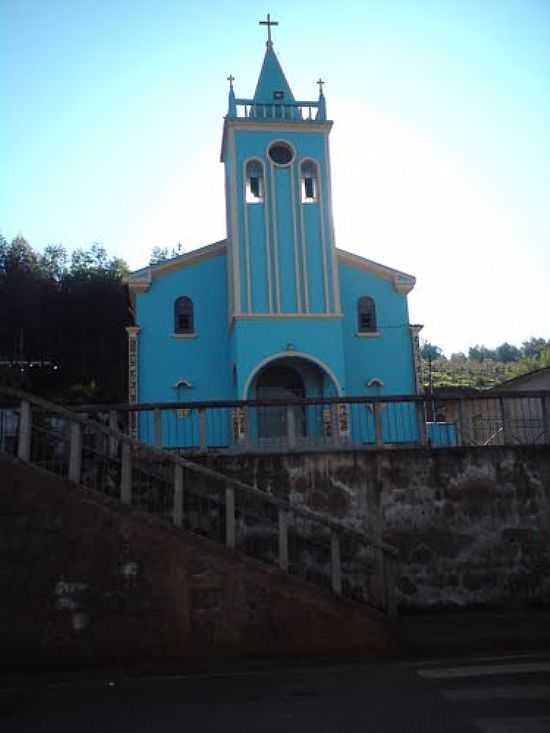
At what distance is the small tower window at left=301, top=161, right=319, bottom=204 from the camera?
2341 cm

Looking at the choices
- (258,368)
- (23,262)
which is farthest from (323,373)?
(23,262)

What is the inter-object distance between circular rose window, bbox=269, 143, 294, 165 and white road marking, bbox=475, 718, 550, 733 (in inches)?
781

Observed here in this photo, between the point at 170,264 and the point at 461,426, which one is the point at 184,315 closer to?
the point at 170,264

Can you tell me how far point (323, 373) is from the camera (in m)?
22.2

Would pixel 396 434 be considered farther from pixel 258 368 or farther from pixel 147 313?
pixel 147 313

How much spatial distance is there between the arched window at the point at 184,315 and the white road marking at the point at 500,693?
17595 mm

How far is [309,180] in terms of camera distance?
23.7 meters

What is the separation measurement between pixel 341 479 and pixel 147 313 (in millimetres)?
13645

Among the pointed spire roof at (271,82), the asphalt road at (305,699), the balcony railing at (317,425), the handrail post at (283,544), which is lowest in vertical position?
the asphalt road at (305,699)

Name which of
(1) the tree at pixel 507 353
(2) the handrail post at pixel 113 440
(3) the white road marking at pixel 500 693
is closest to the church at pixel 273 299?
(2) the handrail post at pixel 113 440

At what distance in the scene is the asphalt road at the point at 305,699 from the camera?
6137mm

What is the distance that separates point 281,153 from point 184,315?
21.0ft

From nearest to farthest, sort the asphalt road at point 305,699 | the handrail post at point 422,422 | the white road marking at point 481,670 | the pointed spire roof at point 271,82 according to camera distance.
→ the asphalt road at point 305,699 < the white road marking at point 481,670 < the handrail post at point 422,422 < the pointed spire roof at point 271,82

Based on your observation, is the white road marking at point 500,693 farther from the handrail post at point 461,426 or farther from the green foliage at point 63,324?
the green foliage at point 63,324
